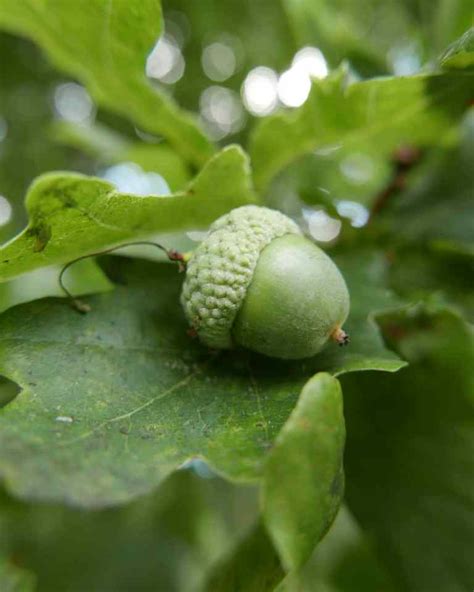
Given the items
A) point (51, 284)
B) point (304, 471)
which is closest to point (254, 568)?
point (304, 471)

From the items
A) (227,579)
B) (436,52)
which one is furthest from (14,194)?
(227,579)

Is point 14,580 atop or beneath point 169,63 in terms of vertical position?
beneath

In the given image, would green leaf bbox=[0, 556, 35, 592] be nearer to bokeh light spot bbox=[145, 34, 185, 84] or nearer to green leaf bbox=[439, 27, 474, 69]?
green leaf bbox=[439, 27, 474, 69]

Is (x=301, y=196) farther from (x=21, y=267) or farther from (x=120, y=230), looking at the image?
(x=21, y=267)

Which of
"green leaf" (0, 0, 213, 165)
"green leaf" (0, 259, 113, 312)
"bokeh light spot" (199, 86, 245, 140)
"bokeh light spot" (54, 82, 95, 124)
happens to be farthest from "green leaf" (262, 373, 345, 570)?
"bokeh light spot" (54, 82, 95, 124)

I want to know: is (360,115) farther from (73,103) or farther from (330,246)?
(73,103)
